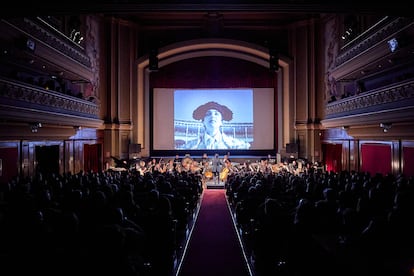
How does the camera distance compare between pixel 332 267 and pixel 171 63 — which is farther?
pixel 171 63

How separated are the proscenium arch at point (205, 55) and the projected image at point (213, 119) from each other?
1968 mm

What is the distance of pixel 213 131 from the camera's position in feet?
85.0

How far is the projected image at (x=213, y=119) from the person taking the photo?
25.9 m

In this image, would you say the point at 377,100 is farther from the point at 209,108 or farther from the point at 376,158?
the point at 209,108

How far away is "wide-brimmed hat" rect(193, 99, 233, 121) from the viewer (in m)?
26.1

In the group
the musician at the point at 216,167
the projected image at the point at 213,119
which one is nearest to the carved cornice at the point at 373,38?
the projected image at the point at 213,119

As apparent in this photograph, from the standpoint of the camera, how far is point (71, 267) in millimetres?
3600

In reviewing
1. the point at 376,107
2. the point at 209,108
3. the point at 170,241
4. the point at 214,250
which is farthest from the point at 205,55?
the point at 170,241

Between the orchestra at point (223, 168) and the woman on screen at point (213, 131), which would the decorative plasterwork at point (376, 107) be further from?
the woman on screen at point (213, 131)

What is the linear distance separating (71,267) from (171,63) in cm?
2402

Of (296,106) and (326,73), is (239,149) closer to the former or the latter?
(296,106)

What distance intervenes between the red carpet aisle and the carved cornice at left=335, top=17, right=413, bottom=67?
843 centimetres

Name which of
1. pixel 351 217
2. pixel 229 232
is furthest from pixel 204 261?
pixel 351 217

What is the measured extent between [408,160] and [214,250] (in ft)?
33.4
